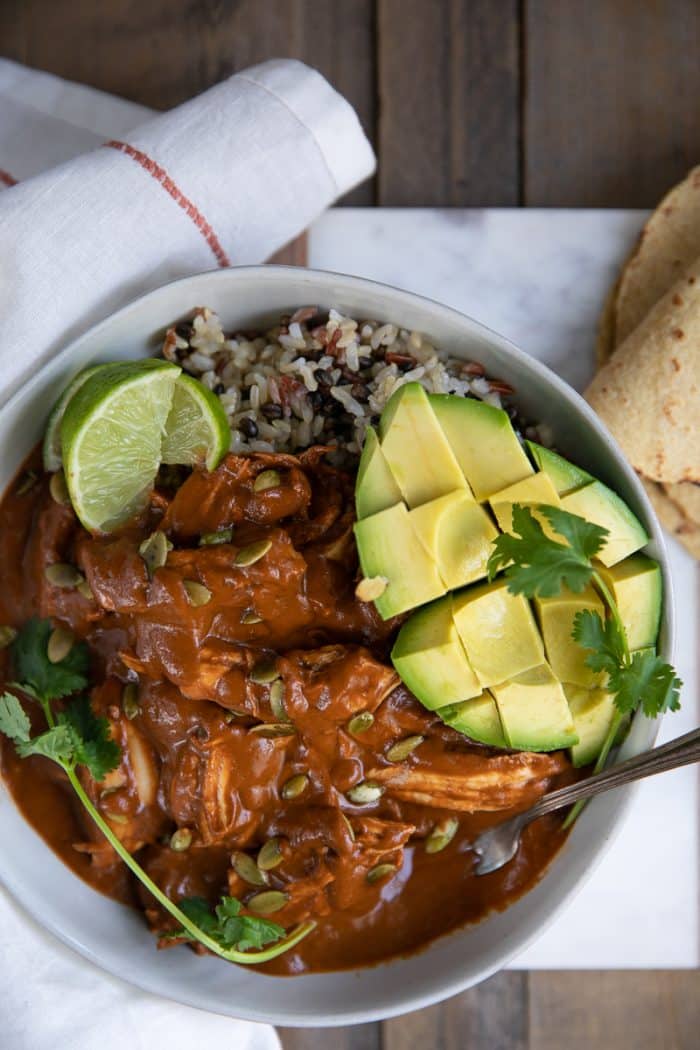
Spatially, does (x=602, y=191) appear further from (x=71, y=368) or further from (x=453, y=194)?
(x=71, y=368)

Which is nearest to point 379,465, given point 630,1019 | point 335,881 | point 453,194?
point 335,881

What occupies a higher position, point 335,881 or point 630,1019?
point 335,881

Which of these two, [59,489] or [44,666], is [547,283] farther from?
[44,666]

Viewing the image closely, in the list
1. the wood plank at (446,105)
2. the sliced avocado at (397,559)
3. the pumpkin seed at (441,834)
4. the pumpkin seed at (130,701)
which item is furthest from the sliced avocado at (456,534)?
the wood plank at (446,105)

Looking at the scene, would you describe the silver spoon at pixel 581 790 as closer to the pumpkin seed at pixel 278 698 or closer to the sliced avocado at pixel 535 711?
the sliced avocado at pixel 535 711

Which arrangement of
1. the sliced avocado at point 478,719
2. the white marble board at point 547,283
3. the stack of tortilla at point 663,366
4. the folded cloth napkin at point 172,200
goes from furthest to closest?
the white marble board at point 547,283 < the stack of tortilla at point 663,366 < the folded cloth napkin at point 172,200 < the sliced avocado at point 478,719

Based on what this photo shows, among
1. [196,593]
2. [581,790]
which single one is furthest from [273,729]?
[581,790]
